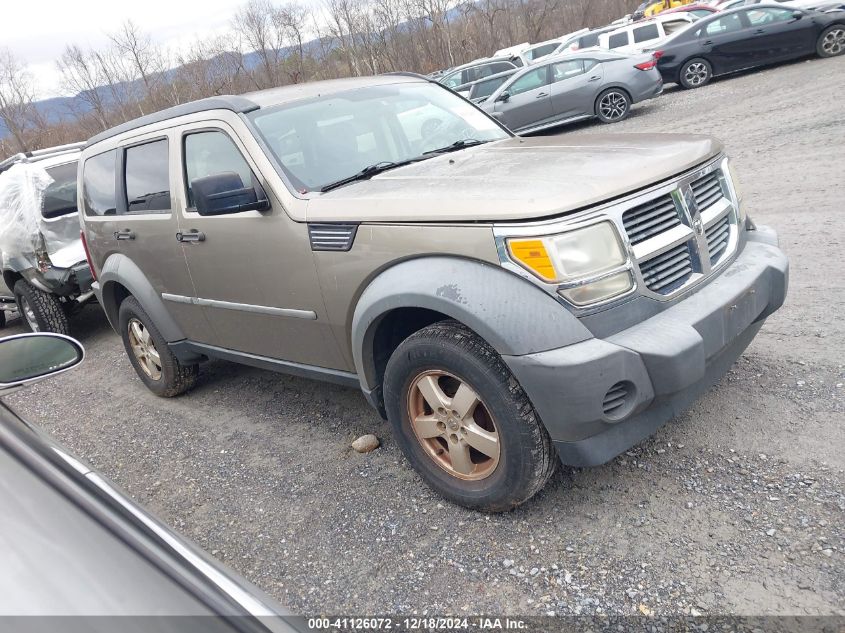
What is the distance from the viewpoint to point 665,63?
15281mm

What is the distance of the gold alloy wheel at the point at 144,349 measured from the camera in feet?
16.4

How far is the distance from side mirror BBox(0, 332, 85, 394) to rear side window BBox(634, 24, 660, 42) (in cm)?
1893

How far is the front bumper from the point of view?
2.43 metres

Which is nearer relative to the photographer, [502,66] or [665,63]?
[665,63]

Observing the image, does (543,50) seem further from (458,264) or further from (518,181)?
(458,264)

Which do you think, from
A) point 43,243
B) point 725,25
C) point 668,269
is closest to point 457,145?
point 668,269

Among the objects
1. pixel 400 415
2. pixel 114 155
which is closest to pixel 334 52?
pixel 114 155

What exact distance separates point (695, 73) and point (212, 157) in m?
14.1

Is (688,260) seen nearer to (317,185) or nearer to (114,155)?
(317,185)

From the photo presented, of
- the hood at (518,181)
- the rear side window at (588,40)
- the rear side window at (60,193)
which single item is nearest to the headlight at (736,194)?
the hood at (518,181)

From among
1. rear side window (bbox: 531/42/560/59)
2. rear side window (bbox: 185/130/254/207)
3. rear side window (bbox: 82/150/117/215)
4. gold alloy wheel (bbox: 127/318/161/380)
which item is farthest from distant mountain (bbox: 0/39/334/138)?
rear side window (bbox: 185/130/254/207)

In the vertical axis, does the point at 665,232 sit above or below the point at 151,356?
above

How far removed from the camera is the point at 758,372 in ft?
11.8

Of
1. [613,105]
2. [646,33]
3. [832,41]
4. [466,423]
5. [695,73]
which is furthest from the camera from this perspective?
[646,33]
